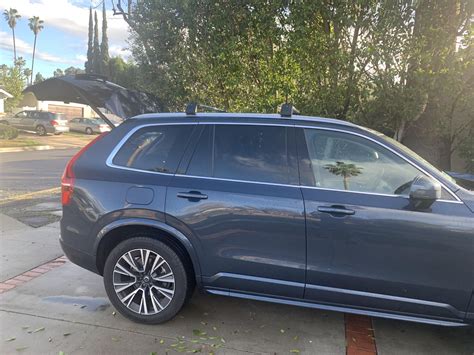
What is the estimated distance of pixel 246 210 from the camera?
3320mm

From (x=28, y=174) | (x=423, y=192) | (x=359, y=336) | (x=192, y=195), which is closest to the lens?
(x=423, y=192)

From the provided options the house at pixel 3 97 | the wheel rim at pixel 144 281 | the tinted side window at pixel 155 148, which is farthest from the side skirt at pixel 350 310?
the house at pixel 3 97

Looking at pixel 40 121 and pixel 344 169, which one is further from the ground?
pixel 344 169

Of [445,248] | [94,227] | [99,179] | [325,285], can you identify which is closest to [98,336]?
[94,227]

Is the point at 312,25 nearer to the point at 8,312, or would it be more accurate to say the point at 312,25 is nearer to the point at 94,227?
the point at 94,227

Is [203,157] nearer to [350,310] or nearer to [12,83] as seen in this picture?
[350,310]

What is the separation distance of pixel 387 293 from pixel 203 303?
69.1 inches

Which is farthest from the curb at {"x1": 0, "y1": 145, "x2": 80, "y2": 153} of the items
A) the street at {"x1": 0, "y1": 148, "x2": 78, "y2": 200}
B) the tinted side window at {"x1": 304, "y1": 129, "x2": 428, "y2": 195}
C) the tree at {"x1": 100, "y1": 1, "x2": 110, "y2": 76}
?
the tree at {"x1": 100, "y1": 1, "x2": 110, "y2": 76}

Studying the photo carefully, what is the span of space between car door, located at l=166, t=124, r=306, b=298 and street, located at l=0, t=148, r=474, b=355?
16.8 inches

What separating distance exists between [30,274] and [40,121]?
28826 mm

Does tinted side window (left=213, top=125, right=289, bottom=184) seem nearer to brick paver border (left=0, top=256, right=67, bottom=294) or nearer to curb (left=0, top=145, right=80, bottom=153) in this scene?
brick paver border (left=0, top=256, right=67, bottom=294)

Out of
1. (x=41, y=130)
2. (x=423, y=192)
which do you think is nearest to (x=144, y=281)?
(x=423, y=192)

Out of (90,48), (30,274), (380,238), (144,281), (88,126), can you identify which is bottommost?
(30,274)

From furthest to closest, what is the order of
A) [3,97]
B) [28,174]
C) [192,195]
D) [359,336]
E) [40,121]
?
1. [3,97]
2. [40,121]
3. [28,174]
4. [359,336]
5. [192,195]
